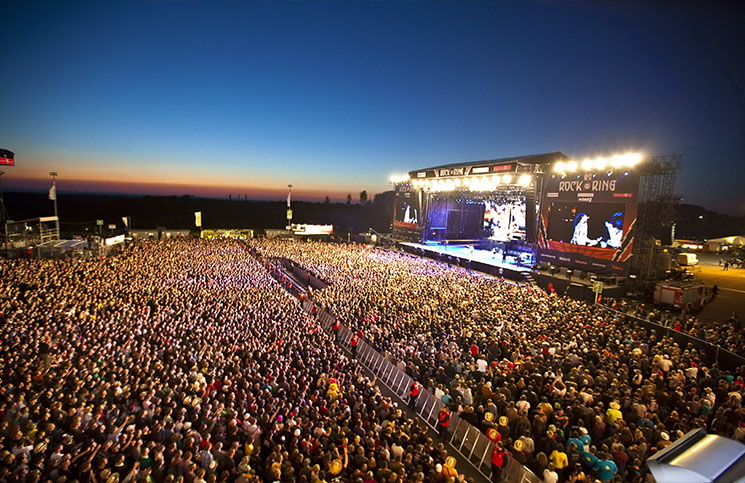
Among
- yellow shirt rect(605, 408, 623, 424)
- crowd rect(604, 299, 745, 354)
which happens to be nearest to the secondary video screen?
crowd rect(604, 299, 745, 354)

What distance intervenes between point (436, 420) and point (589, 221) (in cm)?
1785

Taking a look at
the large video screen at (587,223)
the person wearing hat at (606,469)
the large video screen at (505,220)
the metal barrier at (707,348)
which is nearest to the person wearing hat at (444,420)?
the person wearing hat at (606,469)

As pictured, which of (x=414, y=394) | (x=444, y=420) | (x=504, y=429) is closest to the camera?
(x=504, y=429)

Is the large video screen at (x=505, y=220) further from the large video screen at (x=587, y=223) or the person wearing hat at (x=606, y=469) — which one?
the person wearing hat at (x=606, y=469)

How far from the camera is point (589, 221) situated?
20.8 m

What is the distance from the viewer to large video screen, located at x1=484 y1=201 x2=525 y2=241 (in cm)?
3158

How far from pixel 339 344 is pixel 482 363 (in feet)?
15.2

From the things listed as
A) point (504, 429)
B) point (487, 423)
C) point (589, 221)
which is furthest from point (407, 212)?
point (504, 429)

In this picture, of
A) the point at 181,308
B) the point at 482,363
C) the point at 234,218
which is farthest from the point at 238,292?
the point at 234,218

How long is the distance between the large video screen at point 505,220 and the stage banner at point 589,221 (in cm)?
806

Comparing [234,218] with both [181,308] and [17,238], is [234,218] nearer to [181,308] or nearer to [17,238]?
[17,238]

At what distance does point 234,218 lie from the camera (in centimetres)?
9081

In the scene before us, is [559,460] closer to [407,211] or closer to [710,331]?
[710,331]

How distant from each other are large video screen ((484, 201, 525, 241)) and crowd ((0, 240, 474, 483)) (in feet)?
79.1
